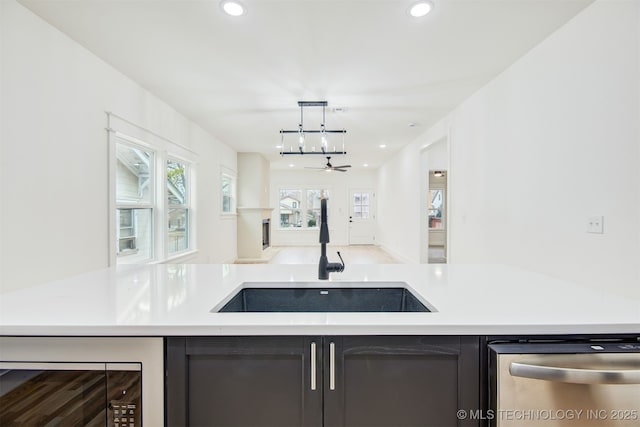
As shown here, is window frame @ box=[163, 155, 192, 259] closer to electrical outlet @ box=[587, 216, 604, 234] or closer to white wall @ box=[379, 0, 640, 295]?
white wall @ box=[379, 0, 640, 295]

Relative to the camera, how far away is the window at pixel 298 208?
10031mm

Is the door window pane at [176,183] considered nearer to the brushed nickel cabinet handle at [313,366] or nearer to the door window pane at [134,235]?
the door window pane at [134,235]

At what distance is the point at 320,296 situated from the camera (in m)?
1.37

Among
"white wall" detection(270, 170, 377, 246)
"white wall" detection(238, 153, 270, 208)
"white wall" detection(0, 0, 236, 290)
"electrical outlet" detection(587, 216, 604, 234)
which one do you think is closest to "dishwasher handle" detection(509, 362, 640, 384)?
"electrical outlet" detection(587, 216, 604, 234)

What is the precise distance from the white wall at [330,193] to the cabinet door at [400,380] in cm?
906

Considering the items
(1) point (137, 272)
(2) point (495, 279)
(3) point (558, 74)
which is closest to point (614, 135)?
(3) point (558, 74)

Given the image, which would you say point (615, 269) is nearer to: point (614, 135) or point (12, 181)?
point (614, 135)

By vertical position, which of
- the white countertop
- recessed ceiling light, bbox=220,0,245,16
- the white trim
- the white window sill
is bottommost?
the white window sill

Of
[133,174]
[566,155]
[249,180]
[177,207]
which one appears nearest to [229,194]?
[249,180]

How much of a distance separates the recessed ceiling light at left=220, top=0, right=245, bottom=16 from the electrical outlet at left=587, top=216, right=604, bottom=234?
2680 millimetres

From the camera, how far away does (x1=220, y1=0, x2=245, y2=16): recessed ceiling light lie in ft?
6.55

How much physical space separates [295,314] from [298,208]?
9.19 metres

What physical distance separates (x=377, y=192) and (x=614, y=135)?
8120 millimetres

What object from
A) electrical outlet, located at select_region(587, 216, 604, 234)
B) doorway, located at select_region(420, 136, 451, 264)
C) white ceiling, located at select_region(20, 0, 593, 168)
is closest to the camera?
electrical outlet, located at select_region(587, 216, 604, 234)
